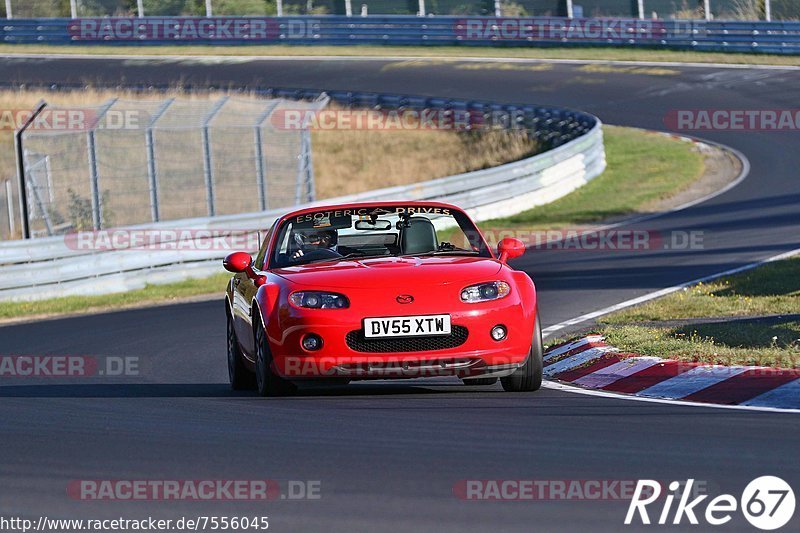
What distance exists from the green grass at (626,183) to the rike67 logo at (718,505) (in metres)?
18.4

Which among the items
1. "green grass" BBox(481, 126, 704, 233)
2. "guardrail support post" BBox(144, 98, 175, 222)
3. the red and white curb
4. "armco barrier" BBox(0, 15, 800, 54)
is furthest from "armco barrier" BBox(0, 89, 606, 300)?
"armco barrier" BBox(0, 15, 800, 54)

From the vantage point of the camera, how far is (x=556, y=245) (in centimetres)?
2112

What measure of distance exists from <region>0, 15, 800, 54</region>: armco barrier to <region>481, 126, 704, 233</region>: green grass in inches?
394

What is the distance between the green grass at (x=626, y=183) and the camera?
81.0 feet

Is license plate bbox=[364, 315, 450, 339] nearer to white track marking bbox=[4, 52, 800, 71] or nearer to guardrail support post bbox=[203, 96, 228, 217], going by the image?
guardrail support post bbox=[203, 96, 228, 217]

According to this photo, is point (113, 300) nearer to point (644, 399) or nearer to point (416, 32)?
point (644, 399)

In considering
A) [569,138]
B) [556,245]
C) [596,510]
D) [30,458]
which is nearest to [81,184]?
[569,138]

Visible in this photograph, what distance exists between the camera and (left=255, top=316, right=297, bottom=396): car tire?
8562 millimetres

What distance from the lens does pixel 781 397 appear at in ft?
25.4

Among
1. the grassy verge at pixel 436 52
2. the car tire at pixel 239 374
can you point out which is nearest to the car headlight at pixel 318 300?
the car tire at pixel 239 374

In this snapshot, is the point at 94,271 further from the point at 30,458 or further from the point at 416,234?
the point at 30,458

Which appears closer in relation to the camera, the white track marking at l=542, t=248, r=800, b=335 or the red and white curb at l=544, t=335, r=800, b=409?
the red and white curb at l=544, t=335, r=800, b=409

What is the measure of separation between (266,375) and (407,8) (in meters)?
40.1

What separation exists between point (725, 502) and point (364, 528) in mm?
1338
